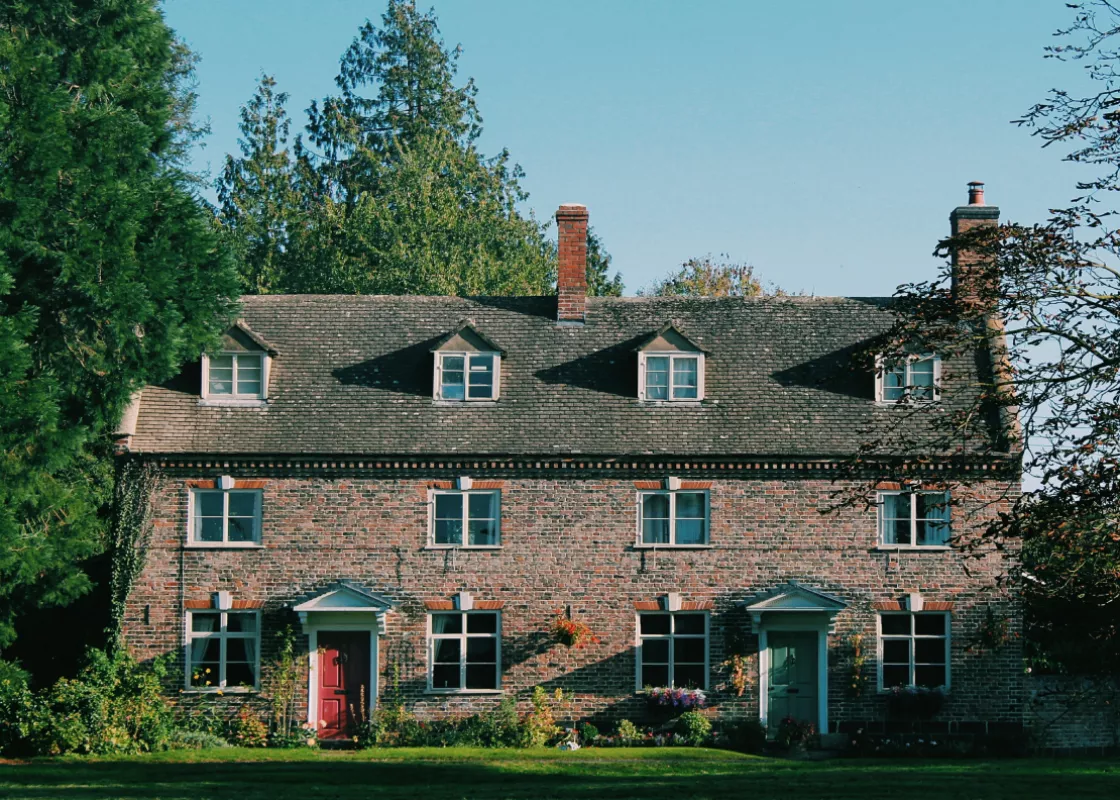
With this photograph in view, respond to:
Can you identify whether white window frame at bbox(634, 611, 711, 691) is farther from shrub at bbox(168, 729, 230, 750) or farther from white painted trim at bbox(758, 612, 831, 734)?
shrub at bbox(168, 729, 230, 750)

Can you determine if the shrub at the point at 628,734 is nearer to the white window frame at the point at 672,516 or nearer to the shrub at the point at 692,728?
the shrub at the point at 692,728

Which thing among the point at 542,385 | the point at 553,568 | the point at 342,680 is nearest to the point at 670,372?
the point at 542,385

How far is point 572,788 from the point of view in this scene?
81.7ft

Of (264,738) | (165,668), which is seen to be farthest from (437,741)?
(165,668)

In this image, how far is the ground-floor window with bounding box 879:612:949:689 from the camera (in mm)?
32250

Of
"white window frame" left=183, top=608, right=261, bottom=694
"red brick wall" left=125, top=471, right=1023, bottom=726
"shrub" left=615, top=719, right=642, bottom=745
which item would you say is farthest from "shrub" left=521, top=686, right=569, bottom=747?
"white window frame" left=183, top=608, right=261, bottom=694

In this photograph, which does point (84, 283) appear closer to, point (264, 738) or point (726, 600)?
point (264, 738)

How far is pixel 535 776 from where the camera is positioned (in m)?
26.9

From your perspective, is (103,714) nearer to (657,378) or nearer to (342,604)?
(342,604)

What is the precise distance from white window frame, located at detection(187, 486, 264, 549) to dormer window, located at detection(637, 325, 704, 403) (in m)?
8.29

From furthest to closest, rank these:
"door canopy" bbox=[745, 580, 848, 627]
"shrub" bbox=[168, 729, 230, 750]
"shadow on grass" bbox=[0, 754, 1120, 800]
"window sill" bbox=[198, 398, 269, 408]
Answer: "window sill" bbox=[198, 398, 269, 408] → "door canopy" bbox=[745, 580, 848, 627] → "shrub" bbox=[168, 729, 230, 750] → "shadow on grass" bbox=[0, 754, 1120, 800]

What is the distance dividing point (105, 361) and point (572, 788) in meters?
13.5

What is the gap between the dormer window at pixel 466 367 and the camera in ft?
110

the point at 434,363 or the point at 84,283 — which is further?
the point at 434,363
